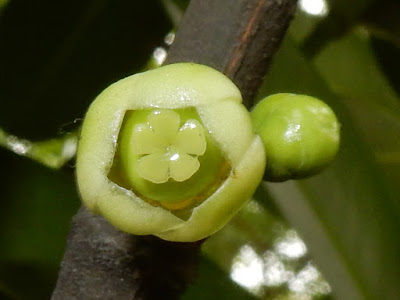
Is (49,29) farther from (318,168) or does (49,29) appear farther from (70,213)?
(318,168)

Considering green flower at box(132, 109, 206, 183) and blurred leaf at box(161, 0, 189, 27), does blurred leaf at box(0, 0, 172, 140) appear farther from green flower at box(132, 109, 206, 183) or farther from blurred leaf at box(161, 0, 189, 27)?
green flower at box(132, 109, 206, 183)

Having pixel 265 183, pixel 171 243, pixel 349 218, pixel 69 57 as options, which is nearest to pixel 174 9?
pixel 69 57

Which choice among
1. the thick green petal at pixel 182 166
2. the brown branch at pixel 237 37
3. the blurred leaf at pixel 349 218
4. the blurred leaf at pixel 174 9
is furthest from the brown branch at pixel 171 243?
the blurred leaf at pixel 174 9

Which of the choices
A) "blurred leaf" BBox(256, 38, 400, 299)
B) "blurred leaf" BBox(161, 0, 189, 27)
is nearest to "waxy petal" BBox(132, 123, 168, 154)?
"blurred leaf" BBox(256, 38, 400, 299)

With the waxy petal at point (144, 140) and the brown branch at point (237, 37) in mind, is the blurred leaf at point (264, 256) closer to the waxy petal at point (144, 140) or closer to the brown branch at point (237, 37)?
the brown branch at point (237, 37)

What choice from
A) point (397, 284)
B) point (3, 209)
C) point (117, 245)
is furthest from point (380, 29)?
point (117, 245)

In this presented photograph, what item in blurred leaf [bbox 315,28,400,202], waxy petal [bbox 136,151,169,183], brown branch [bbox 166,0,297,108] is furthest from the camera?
blurred leaf [bbox 315,28,400,202]

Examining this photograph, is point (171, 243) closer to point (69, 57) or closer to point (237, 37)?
point (237, 37)
